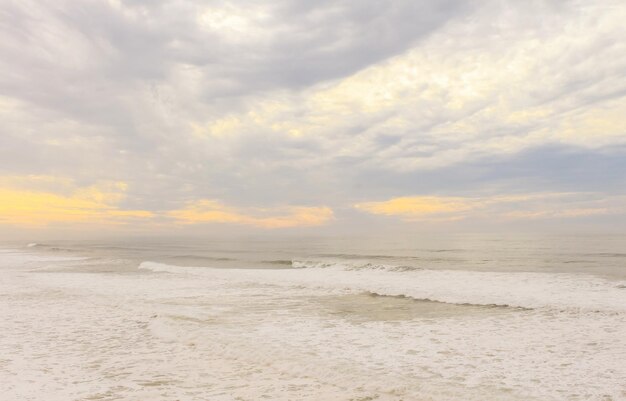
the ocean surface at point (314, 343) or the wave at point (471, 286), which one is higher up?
the wave at point (471, 286)

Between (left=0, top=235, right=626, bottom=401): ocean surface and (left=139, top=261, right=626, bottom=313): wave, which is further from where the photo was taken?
(left=139, top=261, right=626, bottom=313): wave

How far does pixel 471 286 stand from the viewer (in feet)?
96.0

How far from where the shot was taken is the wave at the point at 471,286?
22750mm

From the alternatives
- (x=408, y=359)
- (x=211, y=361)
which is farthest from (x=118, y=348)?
(x=408, y=359)

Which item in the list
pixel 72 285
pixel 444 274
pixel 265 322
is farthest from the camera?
pixel 444 274

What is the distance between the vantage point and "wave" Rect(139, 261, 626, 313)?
74.6 ft

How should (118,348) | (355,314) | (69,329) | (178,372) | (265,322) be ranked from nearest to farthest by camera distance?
(178,372), (118,348), (69,329), (265,322), (355,314)

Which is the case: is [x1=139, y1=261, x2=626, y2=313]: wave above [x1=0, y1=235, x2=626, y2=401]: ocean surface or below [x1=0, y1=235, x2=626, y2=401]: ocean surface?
above

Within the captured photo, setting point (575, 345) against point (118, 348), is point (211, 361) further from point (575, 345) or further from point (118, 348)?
point (575, 345)

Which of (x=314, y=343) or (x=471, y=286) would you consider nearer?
(x=314, y=343)

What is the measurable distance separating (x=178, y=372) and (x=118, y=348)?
136 inches

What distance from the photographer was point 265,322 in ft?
57.8

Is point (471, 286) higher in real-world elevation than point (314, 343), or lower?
higher

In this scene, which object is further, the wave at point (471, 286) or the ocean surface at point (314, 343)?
the wave at point (471, 286)
